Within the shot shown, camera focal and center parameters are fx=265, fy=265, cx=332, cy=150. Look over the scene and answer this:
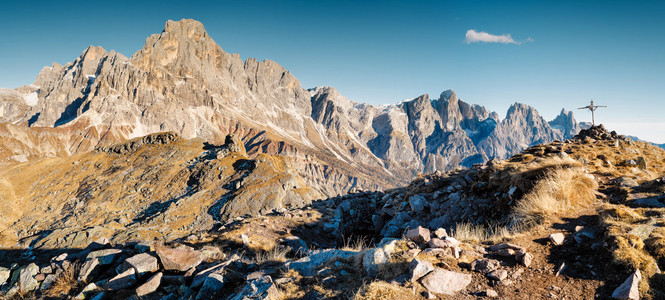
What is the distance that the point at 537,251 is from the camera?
21.5 ft

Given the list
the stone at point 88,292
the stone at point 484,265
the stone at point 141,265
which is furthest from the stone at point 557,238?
the stone at point 88,292

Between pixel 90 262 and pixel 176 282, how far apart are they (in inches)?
123

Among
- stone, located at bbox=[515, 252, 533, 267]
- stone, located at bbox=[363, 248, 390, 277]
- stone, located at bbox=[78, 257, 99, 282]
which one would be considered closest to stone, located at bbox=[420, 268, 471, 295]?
stone, located at bbox=[363, 248, 390, 277]

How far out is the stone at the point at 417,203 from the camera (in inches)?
604

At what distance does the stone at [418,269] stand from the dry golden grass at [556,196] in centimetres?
479

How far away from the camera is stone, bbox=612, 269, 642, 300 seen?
14.9 feet

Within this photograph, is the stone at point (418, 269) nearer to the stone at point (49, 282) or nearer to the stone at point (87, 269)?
the stone at point (87, 269)

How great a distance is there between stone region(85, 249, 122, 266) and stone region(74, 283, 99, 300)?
3.86 feet

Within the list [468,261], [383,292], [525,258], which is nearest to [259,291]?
[383,292]

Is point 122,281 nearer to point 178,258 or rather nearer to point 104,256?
point 178,258

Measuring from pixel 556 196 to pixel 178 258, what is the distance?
1226 cm

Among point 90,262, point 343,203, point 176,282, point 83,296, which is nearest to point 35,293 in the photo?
point 90,262

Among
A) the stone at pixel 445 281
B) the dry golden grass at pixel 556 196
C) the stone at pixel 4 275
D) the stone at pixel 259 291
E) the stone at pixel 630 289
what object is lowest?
the stone at pixel 4 275

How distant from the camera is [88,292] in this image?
6.66 metres
